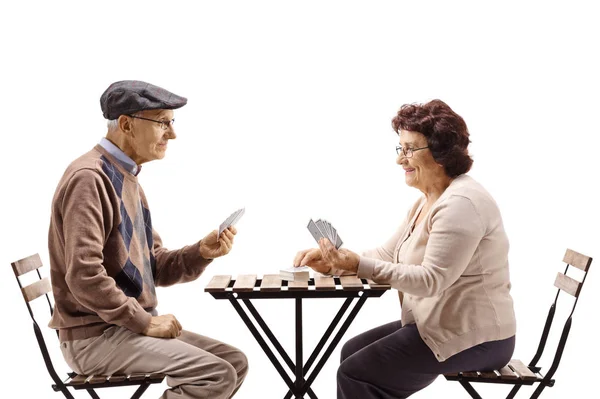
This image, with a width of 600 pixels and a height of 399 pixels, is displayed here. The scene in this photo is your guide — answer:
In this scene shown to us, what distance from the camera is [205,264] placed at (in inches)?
171

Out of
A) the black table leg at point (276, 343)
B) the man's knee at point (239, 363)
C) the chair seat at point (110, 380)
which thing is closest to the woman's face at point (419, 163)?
the black table leg at point (276, 343)

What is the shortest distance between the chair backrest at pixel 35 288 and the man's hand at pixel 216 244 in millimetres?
865

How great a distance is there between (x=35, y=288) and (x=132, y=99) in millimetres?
1122

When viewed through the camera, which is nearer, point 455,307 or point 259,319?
point 455,307

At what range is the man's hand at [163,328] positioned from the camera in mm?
3736

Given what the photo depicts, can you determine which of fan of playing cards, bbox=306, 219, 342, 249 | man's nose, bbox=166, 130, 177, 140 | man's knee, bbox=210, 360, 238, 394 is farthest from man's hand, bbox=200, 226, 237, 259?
man's knee, bbox=210, 360, 238, 394

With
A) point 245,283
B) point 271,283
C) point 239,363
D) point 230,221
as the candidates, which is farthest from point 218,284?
point 239,363

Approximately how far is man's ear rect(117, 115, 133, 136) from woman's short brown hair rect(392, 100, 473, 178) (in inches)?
55.7

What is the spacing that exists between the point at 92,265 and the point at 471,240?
5.82 ft

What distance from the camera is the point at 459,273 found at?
3711mm

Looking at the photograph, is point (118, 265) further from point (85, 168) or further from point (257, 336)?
point (257, 336)

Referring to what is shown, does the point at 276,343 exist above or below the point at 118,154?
below

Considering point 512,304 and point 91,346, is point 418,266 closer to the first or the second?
point 512,304

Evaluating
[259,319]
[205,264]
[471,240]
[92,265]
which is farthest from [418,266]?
[92,265]
